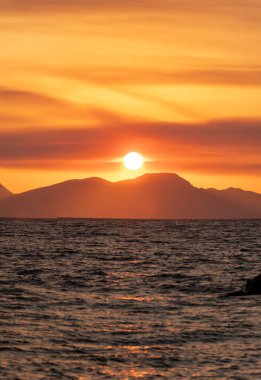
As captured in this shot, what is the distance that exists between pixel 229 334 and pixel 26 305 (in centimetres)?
1241

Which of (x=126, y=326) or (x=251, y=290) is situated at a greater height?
(x=251, y=290)

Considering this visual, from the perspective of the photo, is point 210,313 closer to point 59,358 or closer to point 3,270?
point 59,358

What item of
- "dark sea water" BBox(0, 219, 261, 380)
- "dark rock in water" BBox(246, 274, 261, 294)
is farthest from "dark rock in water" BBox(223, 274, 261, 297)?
→ "dark sea water" BBox(0, 219, 261, 380)

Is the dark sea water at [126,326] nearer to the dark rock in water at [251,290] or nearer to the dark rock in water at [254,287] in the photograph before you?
the dark rock in water at [251,290]

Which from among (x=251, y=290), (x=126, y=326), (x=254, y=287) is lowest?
(x=126, y=326)

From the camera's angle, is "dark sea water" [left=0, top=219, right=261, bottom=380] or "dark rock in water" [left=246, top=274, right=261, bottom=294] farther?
"dark rock in water" [left=246, top=274, right=261, bottom=294]

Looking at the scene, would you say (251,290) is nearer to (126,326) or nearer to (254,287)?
(254,287)

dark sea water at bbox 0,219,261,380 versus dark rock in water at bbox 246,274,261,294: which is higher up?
dark rock in water at bbox 246,274,261,294

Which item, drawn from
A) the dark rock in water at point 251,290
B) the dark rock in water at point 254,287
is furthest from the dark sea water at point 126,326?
the dark rock in water at point 254,287

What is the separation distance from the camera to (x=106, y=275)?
59625 millimetres

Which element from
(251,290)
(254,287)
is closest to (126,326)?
(251,290)

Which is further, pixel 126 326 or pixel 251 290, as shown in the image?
pixel 251 290

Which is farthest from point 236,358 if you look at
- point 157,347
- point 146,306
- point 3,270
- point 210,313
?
point 3,270

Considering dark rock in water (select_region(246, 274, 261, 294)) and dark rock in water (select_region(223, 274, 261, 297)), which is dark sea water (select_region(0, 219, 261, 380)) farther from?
dark rock in water (select_region(246, 274, 261, 294))
